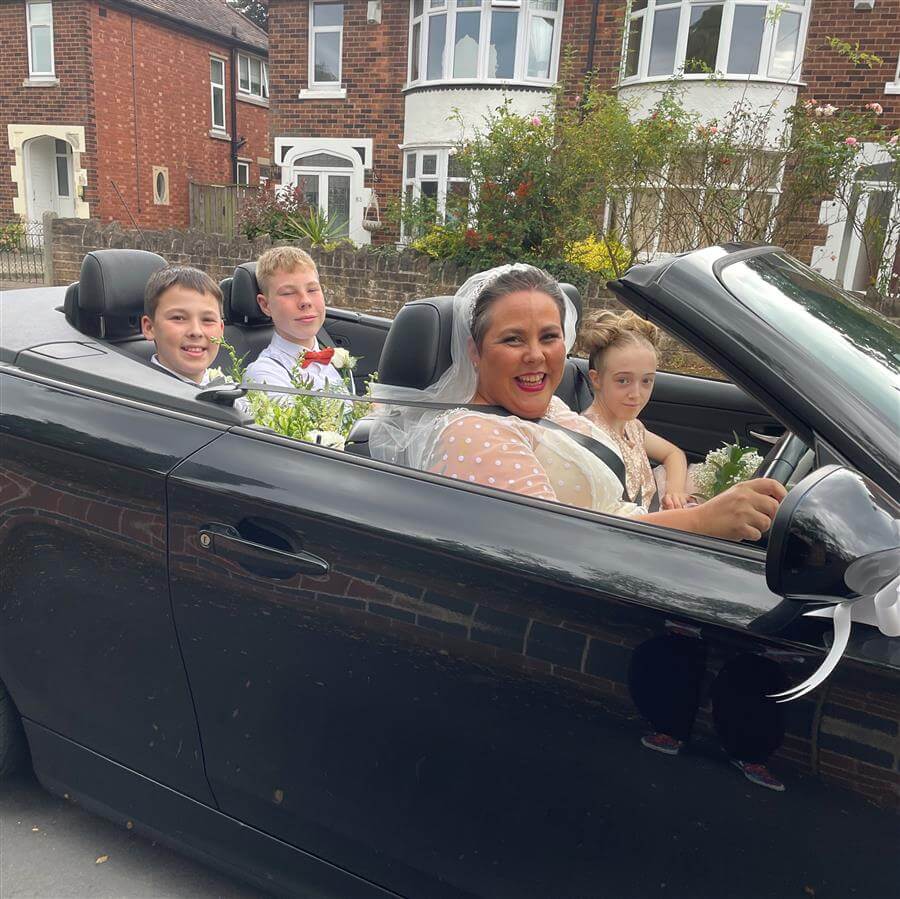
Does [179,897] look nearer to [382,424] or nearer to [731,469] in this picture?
[382,424]

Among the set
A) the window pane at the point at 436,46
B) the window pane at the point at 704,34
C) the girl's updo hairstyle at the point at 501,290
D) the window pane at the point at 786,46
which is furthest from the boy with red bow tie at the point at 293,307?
the window pane at the point at 436,46

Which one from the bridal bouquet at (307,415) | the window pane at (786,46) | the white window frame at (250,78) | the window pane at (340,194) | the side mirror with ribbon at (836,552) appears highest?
the white window frame at (250,78)

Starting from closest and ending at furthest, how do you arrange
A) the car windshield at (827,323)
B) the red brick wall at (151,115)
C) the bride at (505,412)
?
the car windshield at (827,323) → the bride at (505,412) → the red brick wall at (151,115)

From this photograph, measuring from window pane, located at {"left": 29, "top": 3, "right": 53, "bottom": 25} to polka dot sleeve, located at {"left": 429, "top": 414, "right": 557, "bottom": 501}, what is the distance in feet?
79.1

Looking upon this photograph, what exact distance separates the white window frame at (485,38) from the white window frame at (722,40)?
5.96 ft

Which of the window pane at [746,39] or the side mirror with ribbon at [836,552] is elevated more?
the window pane at [746,39]

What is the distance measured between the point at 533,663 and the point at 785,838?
18.6 inches

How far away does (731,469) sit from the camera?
2.35 metres

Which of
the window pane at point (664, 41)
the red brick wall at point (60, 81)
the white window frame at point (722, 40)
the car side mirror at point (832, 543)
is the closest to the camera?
the car side mirror at point (832, 543)

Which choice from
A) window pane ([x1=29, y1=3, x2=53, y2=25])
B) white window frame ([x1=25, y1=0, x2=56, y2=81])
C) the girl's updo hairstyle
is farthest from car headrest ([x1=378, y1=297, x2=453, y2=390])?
window pane ([x1=29, y1=3, x2=53, y2=25])

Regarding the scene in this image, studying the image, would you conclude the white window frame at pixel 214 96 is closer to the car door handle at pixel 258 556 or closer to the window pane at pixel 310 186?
the window pane at pixel 310 186

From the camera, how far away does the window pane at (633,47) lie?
1512 cm

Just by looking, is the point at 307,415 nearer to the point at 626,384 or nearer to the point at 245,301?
the point at 626,384

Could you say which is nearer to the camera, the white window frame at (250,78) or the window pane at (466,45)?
the window pane at (466,45)
